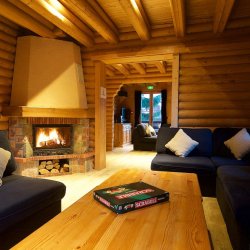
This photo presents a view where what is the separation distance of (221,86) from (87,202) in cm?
339

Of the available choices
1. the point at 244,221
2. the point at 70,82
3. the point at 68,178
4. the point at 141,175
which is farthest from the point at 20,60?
the point at 244,221

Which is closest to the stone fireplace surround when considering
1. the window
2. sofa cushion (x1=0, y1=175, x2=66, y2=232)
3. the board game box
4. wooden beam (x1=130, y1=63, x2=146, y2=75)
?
sofa cushion (x1=0, y1=175, x2=66, y2=232)

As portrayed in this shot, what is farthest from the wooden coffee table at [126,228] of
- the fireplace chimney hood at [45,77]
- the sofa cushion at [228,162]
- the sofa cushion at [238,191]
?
the fireplace chimney hood at [45,77]

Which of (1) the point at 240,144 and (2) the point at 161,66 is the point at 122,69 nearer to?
(2) the point at 161,66

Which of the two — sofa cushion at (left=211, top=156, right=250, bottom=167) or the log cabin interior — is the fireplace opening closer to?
the log cabin interior

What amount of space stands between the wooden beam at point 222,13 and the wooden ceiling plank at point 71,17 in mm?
2105

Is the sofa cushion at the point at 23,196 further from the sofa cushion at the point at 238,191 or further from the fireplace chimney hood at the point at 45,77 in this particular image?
the fireplace chimney hood at the point at 45,77

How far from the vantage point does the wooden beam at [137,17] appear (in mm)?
2985

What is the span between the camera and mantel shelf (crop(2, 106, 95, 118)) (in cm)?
378

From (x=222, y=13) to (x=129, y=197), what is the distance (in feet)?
10.2

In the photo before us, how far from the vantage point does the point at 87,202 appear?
4.91ft

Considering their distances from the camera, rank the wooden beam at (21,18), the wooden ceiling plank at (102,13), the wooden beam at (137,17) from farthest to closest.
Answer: the wooden ceiling plank at (102,13) → the wooden beam at (21,18) → the wooden beam at (137,17)

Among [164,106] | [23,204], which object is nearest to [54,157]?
[23,204]

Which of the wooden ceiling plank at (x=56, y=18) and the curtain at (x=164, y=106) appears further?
the curtain at (x=164, y=106)
